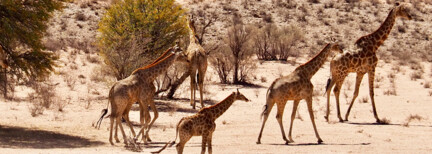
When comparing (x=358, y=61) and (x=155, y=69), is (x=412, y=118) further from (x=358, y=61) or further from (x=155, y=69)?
(x=155, y=69)

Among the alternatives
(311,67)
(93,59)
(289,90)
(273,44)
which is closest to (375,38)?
(311,67)

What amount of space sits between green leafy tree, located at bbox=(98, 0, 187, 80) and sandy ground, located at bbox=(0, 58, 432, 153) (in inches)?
72.2

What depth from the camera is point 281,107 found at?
551 inches

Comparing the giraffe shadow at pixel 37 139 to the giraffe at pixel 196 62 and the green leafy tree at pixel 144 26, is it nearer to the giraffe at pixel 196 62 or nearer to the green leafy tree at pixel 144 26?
the green leafy tree at pixel 144 26

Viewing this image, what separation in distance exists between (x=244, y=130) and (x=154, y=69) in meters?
3.14

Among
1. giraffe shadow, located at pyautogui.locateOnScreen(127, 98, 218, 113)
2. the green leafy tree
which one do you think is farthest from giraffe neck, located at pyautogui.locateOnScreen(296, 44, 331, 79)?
the green leafy tree

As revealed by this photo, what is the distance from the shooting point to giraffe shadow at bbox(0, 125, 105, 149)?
1399cm

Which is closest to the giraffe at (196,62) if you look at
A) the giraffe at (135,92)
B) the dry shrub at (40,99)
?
the dry shrub at (40,99)

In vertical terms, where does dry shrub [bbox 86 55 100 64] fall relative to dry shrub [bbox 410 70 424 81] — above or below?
above

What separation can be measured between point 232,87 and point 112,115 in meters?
12.9

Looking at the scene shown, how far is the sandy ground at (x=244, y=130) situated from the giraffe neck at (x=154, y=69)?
56.9 inches

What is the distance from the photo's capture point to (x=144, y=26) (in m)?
21.5

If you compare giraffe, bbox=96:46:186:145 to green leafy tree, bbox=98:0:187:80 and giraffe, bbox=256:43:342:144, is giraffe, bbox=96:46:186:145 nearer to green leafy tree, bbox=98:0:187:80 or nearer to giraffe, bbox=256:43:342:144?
giraffe, bbox=256:43:342:144

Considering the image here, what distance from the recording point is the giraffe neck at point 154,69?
46.5 feet
